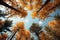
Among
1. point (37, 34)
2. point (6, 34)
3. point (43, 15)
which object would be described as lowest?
point (6, 34)

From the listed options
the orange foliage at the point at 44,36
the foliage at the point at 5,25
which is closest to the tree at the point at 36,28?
the orange foliage at the point at 44,36

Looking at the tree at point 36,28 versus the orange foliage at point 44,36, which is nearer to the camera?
the orange foliage at point 44,36

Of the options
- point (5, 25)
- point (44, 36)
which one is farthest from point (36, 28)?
point (5, 25)

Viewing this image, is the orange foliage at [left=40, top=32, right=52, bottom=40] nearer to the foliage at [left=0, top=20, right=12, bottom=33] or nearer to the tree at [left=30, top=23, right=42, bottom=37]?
the tree at [left=30, top=23, right=42, bottom=37]

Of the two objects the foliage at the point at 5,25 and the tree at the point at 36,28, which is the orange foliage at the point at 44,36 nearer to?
the tree at the point at 36,28

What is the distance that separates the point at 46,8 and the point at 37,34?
3817 mm

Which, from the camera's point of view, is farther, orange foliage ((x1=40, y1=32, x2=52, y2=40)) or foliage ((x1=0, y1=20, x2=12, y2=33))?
foliage ((x1=0, y1=20, x2=12, y2=33))

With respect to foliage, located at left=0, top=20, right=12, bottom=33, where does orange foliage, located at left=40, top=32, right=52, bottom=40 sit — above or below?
above

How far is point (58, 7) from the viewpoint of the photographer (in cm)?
1335

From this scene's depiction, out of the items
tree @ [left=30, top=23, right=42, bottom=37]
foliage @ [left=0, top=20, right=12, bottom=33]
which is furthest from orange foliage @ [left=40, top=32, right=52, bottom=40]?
foliage @ [left=0, top=20, right=12, bottom=33]

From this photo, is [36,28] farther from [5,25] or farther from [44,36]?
[5,25]

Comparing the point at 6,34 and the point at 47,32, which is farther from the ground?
the point at 47,32

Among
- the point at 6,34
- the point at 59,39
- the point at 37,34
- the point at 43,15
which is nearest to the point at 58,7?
the point at 43,15

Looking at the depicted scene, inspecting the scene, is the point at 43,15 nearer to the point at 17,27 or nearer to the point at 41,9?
the point at 41,9
